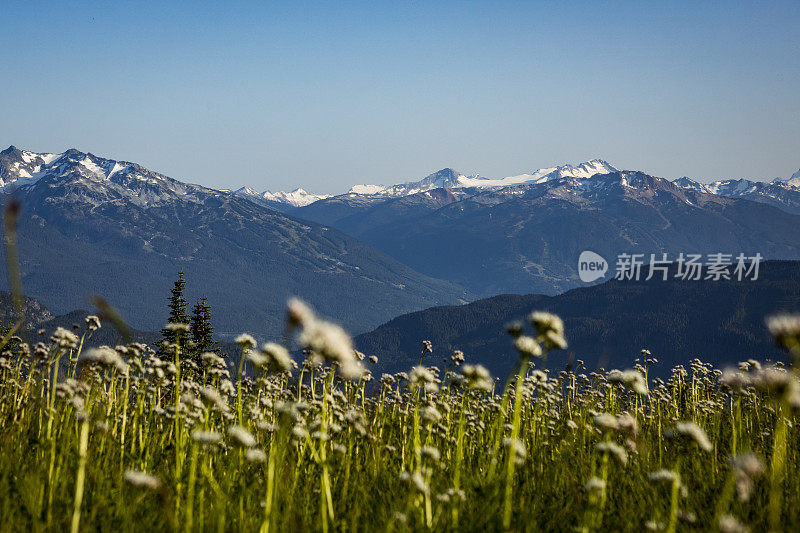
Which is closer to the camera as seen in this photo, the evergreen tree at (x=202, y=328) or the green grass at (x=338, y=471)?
the green grass at (x=338, y=471)

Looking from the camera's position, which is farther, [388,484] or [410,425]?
[410,425]

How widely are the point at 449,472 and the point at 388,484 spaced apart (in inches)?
34.0

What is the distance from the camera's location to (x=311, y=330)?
3.04m

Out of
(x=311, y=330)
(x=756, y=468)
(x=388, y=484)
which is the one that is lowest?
(x=388, y=484)

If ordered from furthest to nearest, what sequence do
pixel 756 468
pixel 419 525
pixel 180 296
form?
pixel 180 296, pixel 419 525, pixel 756 468

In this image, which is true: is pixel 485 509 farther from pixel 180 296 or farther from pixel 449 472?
pixel 180 296

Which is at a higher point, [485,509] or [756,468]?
[756,468]

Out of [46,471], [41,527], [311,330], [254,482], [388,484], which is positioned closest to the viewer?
[311,330]

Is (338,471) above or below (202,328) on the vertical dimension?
above

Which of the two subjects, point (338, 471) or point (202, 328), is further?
point (202, 328)

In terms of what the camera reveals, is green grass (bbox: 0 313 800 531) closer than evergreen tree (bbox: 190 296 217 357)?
Yes

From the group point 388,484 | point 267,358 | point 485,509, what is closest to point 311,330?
point 267,358

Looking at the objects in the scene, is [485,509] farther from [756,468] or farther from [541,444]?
[541,444]

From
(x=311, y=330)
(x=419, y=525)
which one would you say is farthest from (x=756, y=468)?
(x=311, y=330)
